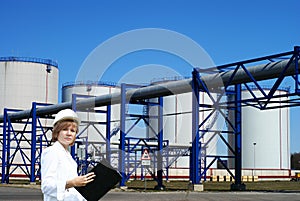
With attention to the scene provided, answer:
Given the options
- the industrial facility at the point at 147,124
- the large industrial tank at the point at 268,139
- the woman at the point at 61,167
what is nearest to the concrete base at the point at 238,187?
the industrial facility at the point at 147,124

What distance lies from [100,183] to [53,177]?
1.12 ft

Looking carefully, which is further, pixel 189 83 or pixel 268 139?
pixel 268 139

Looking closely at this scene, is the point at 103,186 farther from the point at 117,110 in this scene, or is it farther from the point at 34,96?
the point at 34,96

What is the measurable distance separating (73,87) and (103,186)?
2313 inches

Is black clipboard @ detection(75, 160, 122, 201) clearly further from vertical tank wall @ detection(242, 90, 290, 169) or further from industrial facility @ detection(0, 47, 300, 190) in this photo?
vertical tank wall @ detection(242, 90, 290, 169)

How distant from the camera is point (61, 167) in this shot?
169 inches

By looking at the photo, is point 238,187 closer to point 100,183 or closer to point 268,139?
point 100,183

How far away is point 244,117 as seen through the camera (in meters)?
70.5

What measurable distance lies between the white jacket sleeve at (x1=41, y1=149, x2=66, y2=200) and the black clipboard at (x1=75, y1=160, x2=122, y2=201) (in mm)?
141

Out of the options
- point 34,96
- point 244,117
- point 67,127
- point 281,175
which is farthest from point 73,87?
point 67,127

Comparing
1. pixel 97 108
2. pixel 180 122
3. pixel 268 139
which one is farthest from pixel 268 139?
pixel 97 108

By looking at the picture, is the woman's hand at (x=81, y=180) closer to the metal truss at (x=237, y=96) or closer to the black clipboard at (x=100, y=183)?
the black clipboard at (x=100, y=183)

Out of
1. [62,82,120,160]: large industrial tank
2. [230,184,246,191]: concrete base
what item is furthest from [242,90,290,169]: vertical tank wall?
[230,184,246,191]: concrete base

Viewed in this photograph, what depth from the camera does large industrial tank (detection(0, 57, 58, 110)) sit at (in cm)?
5972
